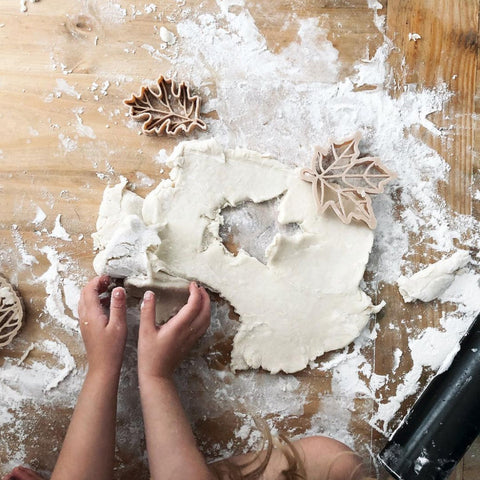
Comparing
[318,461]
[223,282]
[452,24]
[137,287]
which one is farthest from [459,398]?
[452,24]

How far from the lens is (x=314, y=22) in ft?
3.61

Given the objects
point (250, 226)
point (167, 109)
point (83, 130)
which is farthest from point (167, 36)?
point (250, 226)

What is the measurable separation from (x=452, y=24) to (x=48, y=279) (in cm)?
103

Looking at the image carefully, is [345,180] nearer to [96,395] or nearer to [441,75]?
[441,75]

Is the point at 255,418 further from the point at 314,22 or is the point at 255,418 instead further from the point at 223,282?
the point at 314,22

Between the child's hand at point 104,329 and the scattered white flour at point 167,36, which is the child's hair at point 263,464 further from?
the scattered white flour at point 167,36

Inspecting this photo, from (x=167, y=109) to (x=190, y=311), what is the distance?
43cm

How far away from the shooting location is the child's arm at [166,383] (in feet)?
3.26

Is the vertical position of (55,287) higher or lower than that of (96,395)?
higher

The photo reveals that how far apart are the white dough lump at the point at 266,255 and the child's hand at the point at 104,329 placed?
76mm

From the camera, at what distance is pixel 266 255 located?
107cm

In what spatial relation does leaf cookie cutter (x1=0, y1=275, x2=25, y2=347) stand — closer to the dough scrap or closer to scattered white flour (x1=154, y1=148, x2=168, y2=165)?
scattered white flour (x1=154, y1=148, x2=168, y2=165)

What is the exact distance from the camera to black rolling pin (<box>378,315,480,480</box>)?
97cm

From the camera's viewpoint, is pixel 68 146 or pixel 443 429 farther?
pixel 68 146
